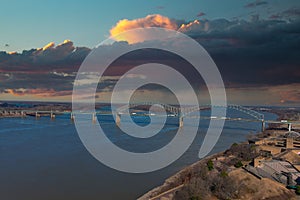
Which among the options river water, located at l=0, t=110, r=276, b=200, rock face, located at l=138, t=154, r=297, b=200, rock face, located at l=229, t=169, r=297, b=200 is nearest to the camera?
rock face, located at l=138, t=154, r=297, b=200

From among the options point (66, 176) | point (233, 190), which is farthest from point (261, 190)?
point (66, 176)

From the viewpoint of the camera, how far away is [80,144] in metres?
20.0

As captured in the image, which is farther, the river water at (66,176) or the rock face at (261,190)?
the river water at (66,176)

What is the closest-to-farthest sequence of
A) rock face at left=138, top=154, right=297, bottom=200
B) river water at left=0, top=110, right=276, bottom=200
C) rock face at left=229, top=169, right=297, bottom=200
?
1. rock face at left=138, top=154, right=297, bottom=200
2. rock face at left=229, top=169, right=297, bottom=200
3. river water at left=0, top=110, right=276, bottom=200

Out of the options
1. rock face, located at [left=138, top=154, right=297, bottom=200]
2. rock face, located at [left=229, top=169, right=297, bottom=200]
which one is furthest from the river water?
rock face, located at [left=229, top=169, right=297, bottom=200]

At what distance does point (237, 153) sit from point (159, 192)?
5.98 metres

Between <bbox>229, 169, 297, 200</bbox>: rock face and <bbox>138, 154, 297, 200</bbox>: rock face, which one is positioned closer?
<bbox>138, 154, 297, 200</bbox>: rock face

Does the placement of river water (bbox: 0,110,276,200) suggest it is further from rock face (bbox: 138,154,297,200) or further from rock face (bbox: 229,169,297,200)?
rock face (bbox: 229,169,297,200)

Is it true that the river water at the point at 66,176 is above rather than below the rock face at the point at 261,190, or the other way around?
below

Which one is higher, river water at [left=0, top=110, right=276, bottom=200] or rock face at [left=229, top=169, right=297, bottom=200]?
rock face at [left=229, top=169, right=297, bottom=200]

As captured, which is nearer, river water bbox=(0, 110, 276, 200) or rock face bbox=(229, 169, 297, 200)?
rock face bbox=(229, 169, 297, 200)

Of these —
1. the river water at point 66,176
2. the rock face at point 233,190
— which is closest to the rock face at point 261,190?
the rock face at point 233,190

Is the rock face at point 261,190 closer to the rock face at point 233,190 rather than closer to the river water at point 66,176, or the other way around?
the rock face at point 233,190

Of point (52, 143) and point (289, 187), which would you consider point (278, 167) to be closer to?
point (289, 187)
